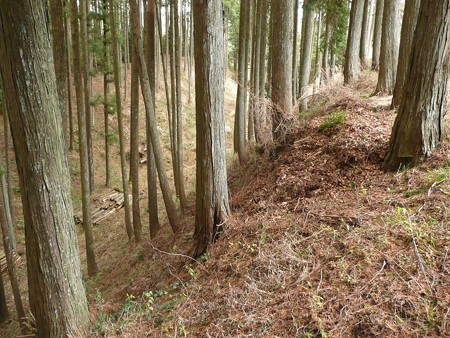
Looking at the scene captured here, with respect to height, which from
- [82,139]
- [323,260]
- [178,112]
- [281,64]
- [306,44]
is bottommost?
[323,260]

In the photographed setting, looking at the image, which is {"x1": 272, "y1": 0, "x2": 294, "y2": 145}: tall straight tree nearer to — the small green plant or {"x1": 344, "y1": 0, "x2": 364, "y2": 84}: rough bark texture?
the small green plant

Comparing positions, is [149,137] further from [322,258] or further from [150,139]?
[322,258]

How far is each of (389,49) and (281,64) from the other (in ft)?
11.3

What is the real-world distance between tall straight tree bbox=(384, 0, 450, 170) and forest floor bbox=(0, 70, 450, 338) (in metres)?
0.27

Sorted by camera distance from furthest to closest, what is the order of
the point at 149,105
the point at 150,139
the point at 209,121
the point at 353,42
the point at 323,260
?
the point at 353,42 < the point at 150,139 < the point at 149,105 < the point at 209,121 < the point at 323,260

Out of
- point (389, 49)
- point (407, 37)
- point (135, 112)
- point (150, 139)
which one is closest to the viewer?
point (407, 37)

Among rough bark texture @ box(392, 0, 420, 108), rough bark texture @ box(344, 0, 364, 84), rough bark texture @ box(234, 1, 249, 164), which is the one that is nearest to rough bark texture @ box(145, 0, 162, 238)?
rough bark texture @ box(234, 1, 249, 164)

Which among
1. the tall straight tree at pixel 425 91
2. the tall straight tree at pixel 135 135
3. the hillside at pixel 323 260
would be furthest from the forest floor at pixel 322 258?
the tall straight tree at pixel 135 135

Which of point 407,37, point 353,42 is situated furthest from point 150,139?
point 353,42

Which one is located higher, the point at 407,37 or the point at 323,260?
the point at 407,37

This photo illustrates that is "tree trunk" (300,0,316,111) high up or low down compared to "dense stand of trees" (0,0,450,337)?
up

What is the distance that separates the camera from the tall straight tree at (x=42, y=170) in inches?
118

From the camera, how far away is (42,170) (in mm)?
3248

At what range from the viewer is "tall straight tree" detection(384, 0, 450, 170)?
14.8 ft
